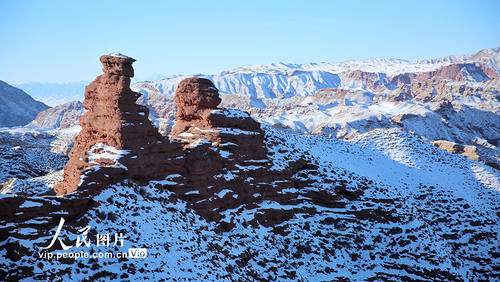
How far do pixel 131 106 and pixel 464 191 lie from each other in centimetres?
4198

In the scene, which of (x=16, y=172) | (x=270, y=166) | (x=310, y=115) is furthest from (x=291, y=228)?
(x=310, y=115)

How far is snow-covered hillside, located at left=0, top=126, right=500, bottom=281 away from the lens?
24.4 metres

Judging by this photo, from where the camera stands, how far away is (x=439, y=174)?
184 feet

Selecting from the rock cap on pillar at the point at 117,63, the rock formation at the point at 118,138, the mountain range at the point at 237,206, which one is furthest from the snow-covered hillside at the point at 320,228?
the rock cap on pillar at the point at 117,63

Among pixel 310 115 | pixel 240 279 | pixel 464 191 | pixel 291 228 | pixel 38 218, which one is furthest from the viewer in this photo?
pixel 310 115

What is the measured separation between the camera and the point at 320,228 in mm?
38938

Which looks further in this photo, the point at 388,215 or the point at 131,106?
the point at 388,215

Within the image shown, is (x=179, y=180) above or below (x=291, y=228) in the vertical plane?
above

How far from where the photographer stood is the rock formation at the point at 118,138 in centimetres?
2991

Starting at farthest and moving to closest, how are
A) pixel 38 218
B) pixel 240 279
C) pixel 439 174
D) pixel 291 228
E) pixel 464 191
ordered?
1. pixel 439 174
2. pixel 464 191
3. pixel 291 228
4. pixel 240 279
5. pixel 38 218

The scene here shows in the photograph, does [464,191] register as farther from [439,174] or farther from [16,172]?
[16,172]

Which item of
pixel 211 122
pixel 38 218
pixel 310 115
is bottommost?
pixel 310 115

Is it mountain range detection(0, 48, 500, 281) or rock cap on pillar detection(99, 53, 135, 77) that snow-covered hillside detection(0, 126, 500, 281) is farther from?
rock cap on pillar detection(99, 53, 135, 77)

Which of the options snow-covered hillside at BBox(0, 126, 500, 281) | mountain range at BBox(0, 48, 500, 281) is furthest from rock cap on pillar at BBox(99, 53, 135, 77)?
snow-covered hillside at BBox(0, 126, 500, 281)
